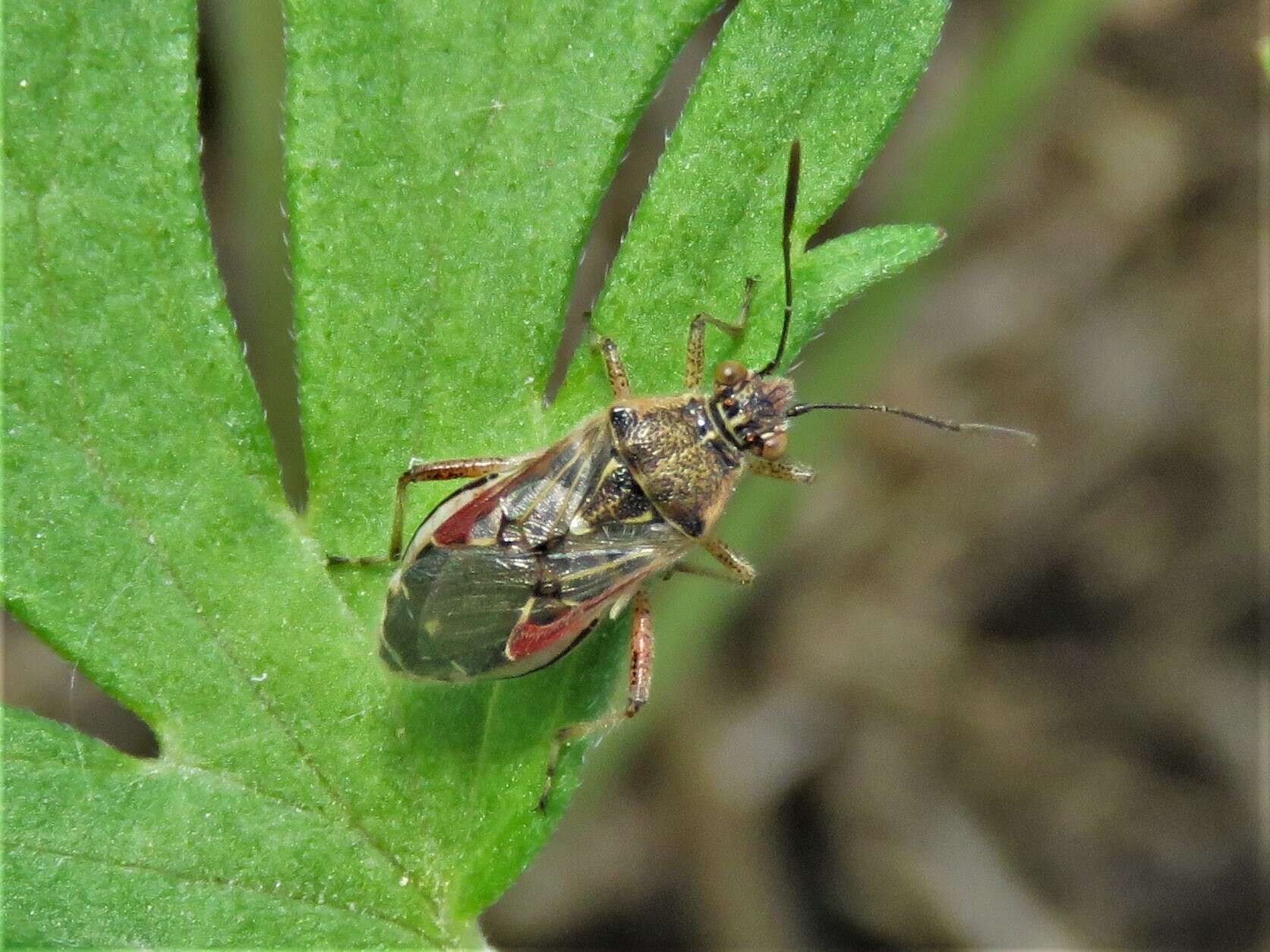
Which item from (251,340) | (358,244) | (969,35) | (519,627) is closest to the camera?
(358,244)

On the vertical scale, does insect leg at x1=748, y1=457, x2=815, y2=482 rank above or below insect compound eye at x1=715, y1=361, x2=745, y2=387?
below

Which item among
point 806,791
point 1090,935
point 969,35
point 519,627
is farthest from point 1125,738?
point 519,627

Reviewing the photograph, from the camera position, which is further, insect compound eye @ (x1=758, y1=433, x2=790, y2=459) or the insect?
insect compound eye @ (x1=758, y1=433, x2=790, y2=459)

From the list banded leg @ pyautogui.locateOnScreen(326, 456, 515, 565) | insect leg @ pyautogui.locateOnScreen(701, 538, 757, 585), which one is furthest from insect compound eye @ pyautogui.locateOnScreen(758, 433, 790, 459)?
banded leg @ pyautogui.locateOnScreen(326, 456, 515, 565)

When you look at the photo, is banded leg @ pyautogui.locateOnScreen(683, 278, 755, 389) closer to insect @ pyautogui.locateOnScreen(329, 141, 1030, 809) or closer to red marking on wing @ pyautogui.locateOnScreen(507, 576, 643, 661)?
insect @ pyautogui.locateOnScreen(329, 141, 1030, 809)

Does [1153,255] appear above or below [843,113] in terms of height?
below

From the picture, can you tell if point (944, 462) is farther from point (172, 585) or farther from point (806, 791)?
point (172, 585)

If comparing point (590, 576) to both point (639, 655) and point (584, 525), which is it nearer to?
point (584, 525)
